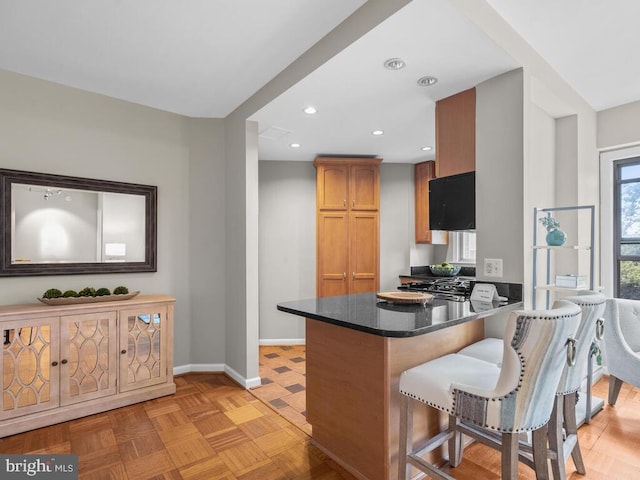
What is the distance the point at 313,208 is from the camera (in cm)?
470

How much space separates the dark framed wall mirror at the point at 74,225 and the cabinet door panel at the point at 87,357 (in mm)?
539

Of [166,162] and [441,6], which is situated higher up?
[441,6]

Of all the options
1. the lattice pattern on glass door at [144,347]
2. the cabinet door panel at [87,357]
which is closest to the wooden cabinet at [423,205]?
the lattice pattern on glass door at [144,347]

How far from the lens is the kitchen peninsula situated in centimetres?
167

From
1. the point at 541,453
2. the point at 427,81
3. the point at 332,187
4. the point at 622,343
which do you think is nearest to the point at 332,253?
the point at 332,187

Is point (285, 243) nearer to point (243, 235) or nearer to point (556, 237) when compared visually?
point (243, 235)

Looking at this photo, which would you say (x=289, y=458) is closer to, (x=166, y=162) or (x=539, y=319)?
(x=539, y=319)

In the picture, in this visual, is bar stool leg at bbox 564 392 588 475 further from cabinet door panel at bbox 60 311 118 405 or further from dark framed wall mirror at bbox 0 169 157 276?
dark framed wall mirror at bbox 0 169 157 276

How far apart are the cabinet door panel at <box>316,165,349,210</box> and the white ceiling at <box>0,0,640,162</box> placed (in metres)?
1.22

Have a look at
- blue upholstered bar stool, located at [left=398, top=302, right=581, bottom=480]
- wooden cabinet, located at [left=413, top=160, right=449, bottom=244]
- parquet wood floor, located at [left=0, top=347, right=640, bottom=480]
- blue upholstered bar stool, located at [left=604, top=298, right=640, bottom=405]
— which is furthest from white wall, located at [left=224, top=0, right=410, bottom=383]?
blue upholstered bar stool, located at [left=604, top=298, right=640, bottom=405]

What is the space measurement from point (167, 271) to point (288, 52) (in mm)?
2251

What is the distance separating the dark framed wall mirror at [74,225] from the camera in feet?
8.62

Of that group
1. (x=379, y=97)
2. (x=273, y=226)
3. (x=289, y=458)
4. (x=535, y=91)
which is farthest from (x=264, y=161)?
(x=289, y=458)

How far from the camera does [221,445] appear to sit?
2.20m
